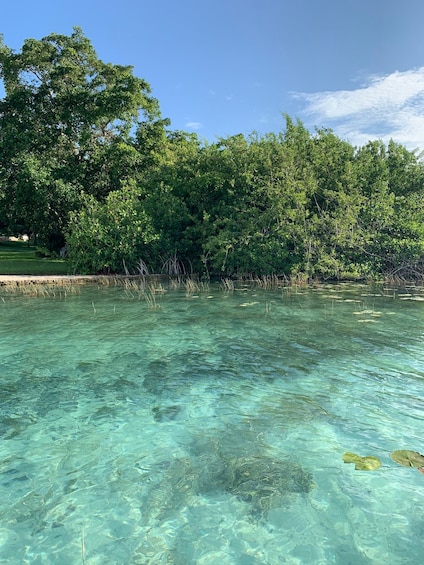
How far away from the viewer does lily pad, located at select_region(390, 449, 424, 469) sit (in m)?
4.13

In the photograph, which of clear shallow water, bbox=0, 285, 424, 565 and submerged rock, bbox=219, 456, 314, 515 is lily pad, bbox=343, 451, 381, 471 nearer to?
clear shallow water, bbox=0, 285, 424, 565

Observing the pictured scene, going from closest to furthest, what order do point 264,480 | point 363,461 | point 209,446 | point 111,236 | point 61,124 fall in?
1. point 264,480
2. point 363,461
3. point 209,446
4. point 111,236
5. point 61,124

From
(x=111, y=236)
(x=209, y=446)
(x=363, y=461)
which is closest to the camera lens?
(x=363, y=461)

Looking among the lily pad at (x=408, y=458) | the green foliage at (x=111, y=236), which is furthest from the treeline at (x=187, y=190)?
the lily pad at (x=408, y=458)

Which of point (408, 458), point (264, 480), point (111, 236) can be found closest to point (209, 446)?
point (264, 480)

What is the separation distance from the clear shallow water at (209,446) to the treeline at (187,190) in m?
10.6

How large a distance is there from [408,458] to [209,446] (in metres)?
1.91

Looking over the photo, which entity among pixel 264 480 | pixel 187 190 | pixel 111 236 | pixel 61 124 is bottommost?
pixel 264 480

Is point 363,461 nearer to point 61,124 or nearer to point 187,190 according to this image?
point 187,190

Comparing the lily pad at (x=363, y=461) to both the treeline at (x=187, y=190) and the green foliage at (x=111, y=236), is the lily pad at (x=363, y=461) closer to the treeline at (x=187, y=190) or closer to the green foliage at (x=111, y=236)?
Answer: the treeline at (x=187, y=190)

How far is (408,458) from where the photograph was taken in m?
4.18

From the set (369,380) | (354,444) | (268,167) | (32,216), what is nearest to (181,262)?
(268,167)

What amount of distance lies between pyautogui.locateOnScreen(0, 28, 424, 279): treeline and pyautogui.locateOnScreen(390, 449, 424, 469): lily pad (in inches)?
588

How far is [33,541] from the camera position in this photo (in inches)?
125
